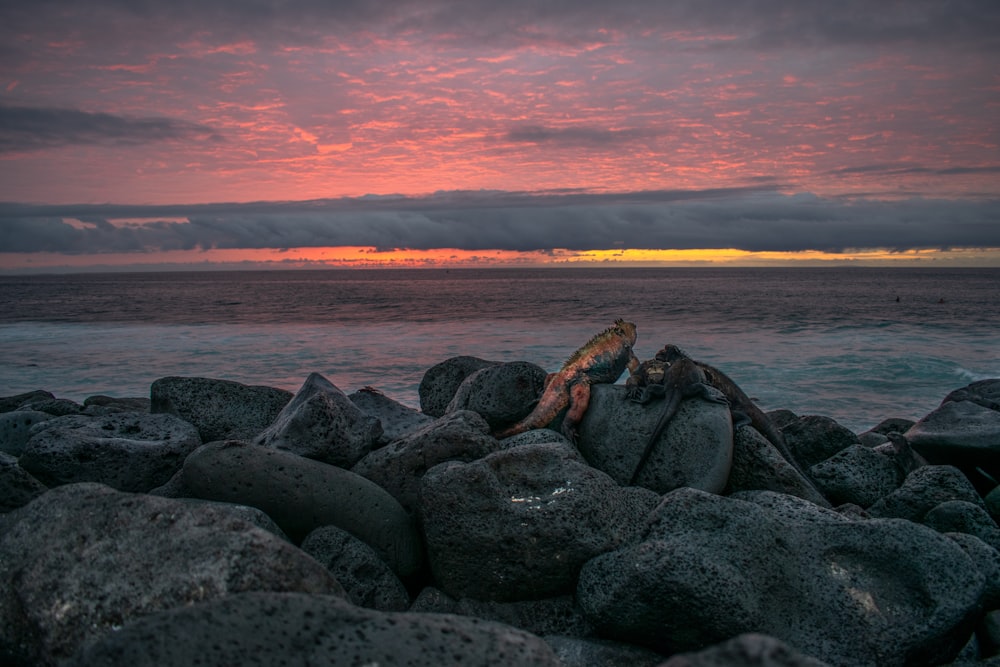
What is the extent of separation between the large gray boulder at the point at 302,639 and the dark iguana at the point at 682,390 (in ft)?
Result: 11.8

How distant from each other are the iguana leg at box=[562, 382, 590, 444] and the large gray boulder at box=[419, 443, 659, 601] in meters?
1.87

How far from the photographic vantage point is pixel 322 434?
5.83 metres

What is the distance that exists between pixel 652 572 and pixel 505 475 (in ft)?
3.83

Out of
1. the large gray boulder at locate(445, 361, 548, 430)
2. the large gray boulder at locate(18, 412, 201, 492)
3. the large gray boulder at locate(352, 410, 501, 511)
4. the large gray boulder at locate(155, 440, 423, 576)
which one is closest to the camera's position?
the large gray boulder at locate(155, 440, 423, 576)

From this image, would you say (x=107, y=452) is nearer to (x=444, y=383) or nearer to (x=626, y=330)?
(x=444, y=383)

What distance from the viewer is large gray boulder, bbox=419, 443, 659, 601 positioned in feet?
13.7

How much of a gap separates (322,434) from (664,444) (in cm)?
268

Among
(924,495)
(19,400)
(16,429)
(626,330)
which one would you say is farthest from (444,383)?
(19,400)

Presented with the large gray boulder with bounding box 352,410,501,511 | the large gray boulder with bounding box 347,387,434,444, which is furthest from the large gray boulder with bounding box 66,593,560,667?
the large gray boulder with bounding box 347,387,434,444

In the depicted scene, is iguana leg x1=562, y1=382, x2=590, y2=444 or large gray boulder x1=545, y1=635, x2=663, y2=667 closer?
large gray boulder x1=545, y1=635, x2=663, y2=667

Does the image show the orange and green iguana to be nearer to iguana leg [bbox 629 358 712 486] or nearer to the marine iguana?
the marine iguana

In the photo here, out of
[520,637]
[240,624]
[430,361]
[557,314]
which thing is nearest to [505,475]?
[520,637]

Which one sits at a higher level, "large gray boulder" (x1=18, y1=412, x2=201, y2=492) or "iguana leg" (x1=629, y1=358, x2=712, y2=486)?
"iguana leg" (x1=629, y1=358, x2=712, y2=486)

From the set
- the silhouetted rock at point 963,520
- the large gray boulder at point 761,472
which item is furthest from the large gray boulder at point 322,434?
the silhouetted rock at point 963,520
